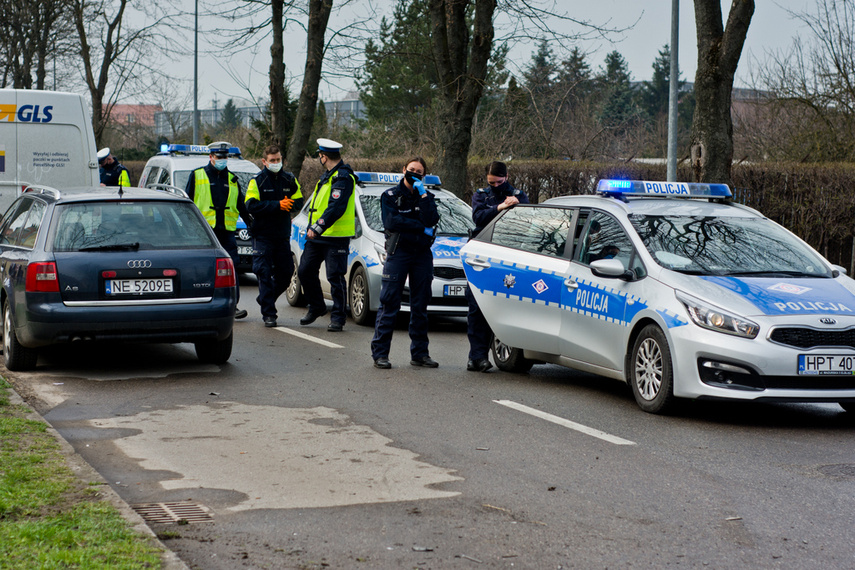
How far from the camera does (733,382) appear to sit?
6859 millimetres

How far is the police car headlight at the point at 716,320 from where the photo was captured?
6797 mm

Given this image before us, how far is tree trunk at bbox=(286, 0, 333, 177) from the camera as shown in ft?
77.8

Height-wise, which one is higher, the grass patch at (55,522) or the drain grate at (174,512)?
the grass patch at (55,522)

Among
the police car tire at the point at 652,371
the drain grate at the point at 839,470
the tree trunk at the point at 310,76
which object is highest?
the tree trunk at the point at 310,76

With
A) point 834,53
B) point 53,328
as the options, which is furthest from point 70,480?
point 834,53

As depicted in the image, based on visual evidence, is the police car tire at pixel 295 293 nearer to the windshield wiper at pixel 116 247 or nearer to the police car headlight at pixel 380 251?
the police car headlight at pixel 380 251

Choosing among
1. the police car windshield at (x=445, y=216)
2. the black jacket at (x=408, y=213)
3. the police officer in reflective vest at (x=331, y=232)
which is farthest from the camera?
the police car windshield at (x=445, y=216)

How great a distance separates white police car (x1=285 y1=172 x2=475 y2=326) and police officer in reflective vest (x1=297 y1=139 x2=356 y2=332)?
418 millimetres

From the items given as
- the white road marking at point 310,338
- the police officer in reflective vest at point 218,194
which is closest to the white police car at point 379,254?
the white road marking at point 310,338

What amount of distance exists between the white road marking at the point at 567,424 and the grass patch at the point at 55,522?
10.3ft

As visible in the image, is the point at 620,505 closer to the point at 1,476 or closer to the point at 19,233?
the point at 1,476

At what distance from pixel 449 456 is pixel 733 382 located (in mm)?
2021

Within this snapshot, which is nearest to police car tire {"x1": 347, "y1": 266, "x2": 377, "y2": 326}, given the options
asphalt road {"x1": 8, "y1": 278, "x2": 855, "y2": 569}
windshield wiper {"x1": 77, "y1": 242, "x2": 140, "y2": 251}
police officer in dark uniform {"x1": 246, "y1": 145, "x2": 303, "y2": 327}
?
police officer in dark uniform {"x1": 246, "y1": 145, "x2": 303, "y2": 327}

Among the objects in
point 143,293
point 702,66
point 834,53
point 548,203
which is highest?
point 834,53
